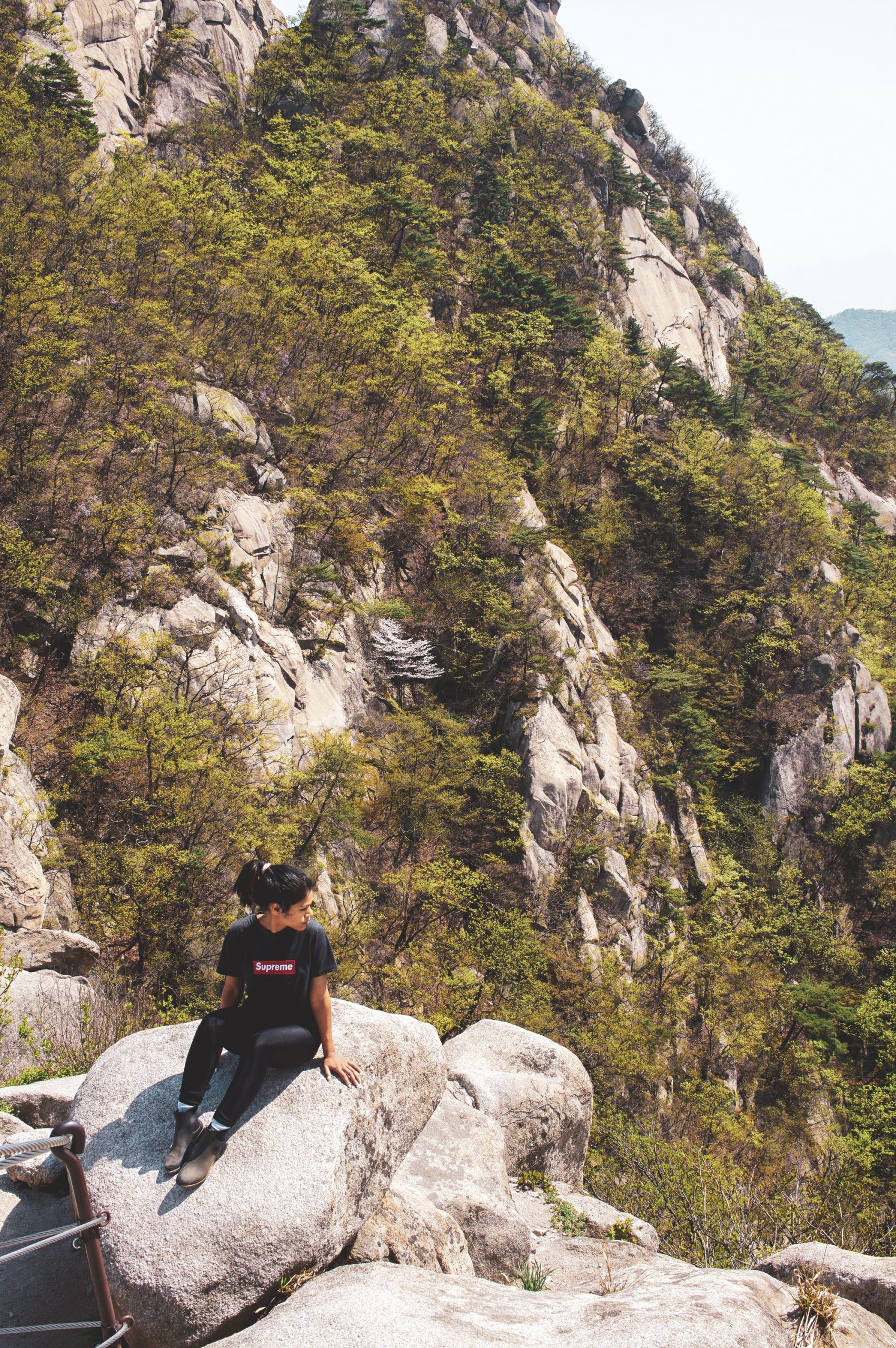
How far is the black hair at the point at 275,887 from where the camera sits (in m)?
3.59

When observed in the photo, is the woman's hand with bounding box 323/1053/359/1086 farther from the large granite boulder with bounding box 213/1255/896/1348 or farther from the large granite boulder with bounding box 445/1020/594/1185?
the large granite boulder with bounding box 445/1020/594/1185

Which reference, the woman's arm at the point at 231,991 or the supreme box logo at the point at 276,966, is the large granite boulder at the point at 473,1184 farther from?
the supreme box logo at the point at 276,966

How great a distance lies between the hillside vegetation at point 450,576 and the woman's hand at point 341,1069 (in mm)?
3963

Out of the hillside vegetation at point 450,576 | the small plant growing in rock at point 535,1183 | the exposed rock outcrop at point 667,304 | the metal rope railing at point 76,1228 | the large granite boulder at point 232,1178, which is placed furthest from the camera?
the exposed rock outcrop at point 667,304

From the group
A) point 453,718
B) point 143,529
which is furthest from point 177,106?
point 453,718

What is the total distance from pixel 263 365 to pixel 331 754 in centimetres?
1141

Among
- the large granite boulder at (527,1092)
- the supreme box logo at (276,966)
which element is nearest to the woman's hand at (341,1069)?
the supreme box logo at (276,966)

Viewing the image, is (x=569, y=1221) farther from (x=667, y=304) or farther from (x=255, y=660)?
(x=667, y=304)

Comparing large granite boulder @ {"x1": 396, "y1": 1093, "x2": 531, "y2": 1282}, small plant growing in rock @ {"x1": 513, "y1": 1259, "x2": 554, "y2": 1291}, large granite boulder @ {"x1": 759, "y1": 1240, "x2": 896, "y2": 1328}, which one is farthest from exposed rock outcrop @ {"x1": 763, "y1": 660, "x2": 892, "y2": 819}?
small plant growing in rock @ {"x1": 513, "y1": 1259, "x2": 554, "y2": 1291}

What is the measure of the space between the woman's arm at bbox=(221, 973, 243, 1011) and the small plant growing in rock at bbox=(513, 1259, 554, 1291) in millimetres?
2719

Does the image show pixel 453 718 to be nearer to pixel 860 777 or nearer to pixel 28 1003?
pixel 28 1003

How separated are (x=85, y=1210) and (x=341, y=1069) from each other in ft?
5.00

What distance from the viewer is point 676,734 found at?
2427 centimetres

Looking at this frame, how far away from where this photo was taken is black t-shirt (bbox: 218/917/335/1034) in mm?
3666
